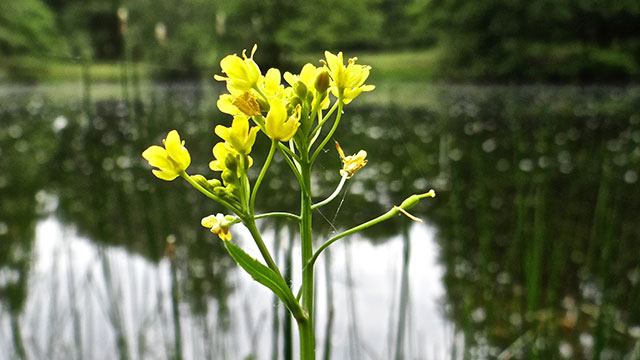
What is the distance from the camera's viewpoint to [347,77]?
1.34 feet

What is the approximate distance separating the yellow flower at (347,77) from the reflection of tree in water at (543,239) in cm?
77

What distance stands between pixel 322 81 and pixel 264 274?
0.14m

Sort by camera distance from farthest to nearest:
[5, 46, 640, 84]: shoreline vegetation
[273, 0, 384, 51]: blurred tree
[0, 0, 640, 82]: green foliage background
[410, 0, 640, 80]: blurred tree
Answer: [273, 0, 384, 51]: blurred tree < [5, 46, 640, 84]: shoreline vegetation < [410, 0, 640, 80]: blurred tree < [0, 0, 640, 82]: green foliage background

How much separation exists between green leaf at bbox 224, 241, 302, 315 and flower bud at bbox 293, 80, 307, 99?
0.12 m

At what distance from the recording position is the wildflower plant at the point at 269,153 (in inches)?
12.7

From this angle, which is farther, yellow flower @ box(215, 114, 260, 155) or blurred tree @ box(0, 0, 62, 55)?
blurred tree @ box(0, 0, 62, 55)

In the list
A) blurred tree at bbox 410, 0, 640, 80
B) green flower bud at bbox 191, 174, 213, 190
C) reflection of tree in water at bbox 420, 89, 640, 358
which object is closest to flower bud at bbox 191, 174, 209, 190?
green flower bud at bbox 191, 174, 213, 190

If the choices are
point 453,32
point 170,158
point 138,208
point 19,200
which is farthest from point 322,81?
point 453,32

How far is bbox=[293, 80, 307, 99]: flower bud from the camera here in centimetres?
38

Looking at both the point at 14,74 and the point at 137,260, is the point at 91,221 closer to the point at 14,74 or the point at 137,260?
the point at 137,260

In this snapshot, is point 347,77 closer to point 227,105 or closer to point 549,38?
point 227,105

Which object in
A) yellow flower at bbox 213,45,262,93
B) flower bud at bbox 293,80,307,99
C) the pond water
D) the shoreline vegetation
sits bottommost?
the pond water

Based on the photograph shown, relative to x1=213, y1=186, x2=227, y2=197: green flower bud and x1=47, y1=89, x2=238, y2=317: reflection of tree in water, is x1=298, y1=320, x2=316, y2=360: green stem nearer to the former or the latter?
x1=213, y1=186, x2=227, y2=197: green flower bud

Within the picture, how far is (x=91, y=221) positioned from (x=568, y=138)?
585 centimetres
